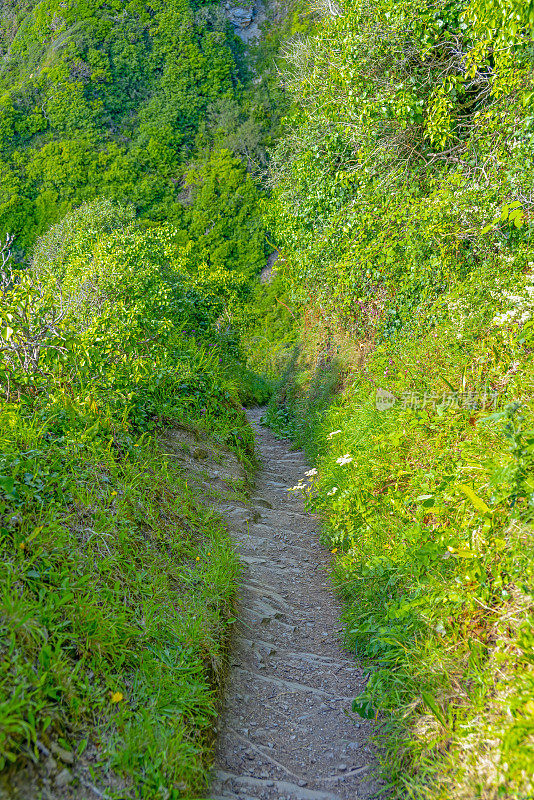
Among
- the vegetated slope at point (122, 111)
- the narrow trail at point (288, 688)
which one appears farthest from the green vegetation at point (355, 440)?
the vegetated slope at point (122, 111)

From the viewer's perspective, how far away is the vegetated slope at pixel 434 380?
2.69 m

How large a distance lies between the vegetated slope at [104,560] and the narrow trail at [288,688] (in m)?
0.27

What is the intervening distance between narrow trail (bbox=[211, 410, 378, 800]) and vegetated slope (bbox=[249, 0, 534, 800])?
0.84 ft

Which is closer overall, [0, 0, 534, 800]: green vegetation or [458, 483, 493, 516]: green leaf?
[0, 0, 534, 800]: green vegetation

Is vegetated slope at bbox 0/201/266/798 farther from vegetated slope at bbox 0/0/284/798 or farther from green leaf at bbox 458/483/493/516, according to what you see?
green leaf at bbox 458/483/493/516

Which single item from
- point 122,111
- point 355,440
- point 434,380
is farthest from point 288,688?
point 122,111

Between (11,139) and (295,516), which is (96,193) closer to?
(11,139)

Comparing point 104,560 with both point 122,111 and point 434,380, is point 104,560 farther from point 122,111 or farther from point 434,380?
point 122,111

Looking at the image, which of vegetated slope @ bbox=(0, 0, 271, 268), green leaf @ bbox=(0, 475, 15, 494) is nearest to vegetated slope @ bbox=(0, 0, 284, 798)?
green leaf @ bbox=(0, 475, 15, 494)

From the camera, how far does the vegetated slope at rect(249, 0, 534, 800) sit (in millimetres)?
2693

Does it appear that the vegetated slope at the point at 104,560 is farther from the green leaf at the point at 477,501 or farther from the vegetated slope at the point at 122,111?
the vegetated slope at the point at 122,111

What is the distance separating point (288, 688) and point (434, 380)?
122 inches

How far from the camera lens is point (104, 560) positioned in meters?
3.40

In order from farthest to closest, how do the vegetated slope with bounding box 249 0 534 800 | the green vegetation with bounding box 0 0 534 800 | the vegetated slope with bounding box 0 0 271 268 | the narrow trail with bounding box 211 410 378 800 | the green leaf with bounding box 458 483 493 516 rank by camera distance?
the vegetated slope with bounding box 0 0 271 268, the green leaf with bounding box 458 483 493 516, the narrow trail with bounding box 211 410 378 800, the vegetated slope with bounding box 249 0 534 800, the green vegetation with bounding box 0 0 534 800
